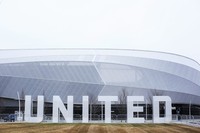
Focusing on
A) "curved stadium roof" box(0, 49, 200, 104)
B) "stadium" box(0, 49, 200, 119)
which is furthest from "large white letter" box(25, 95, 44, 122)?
"curved stadium roof" box(0, 49, 200, 104)

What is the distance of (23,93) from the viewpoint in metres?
82.0

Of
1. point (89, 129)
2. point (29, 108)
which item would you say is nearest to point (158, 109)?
point (29, 108)

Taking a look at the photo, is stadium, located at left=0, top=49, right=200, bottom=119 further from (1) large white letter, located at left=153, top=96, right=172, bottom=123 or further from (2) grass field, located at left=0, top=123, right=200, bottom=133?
(2) grass field, located at left=0, top=123, right=200, bottom=133

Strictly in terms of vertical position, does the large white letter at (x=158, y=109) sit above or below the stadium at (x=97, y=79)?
below

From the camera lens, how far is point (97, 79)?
265ft

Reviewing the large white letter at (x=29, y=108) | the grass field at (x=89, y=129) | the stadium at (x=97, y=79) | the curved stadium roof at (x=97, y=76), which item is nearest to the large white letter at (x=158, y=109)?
the stadium at (x=97, y=79)

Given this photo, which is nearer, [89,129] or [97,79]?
[89,129]

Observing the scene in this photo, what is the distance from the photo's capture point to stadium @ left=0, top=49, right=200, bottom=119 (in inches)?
3164

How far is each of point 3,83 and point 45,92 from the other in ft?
27.1

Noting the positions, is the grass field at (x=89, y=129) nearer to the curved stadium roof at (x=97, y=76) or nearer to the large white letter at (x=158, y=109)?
the large white letter at (x=158, y=109)

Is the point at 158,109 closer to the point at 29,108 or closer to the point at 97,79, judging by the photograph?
the point at 97,79

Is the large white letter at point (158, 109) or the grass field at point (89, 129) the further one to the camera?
the large white letter at point (158, 109)

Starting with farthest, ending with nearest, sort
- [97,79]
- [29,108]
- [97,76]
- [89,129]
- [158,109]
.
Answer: [97,76] < [97,79] < [158,109] < [29,108] < [89,129]

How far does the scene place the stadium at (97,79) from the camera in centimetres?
8038
